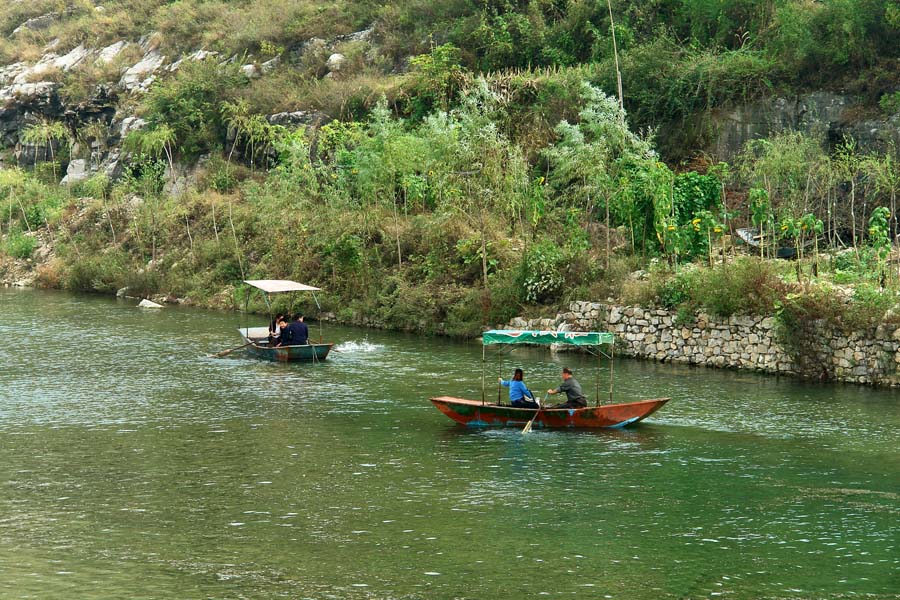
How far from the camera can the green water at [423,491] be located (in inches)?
554

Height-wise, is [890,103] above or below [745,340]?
above

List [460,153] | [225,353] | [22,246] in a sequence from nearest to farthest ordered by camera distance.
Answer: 1. [225,353]
2. [460,153]
3. [22,246]

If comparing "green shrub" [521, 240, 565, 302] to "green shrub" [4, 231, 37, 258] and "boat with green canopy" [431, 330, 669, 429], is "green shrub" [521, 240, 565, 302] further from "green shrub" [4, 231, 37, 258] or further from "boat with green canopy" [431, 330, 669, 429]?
"green shrub" [4, 231, 37, 258]

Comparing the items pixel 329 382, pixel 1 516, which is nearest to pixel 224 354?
pixel 329 382

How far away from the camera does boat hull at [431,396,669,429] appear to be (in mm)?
22969

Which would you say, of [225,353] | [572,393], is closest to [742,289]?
[572,393]

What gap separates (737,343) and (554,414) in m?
10.7

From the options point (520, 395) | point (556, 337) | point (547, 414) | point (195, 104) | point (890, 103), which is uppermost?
point (195, 104)

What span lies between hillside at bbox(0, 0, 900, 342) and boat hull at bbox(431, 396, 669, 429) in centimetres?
972

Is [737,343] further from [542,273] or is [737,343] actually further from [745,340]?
[542,273]

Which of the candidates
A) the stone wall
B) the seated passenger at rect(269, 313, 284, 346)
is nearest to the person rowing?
the stone wall

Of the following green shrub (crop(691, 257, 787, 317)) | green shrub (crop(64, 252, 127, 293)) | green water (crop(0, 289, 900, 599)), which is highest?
green shrub (crop(64, 252, 127, 293))

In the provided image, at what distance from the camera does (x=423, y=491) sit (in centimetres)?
1834

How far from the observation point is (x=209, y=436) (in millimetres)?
22812
